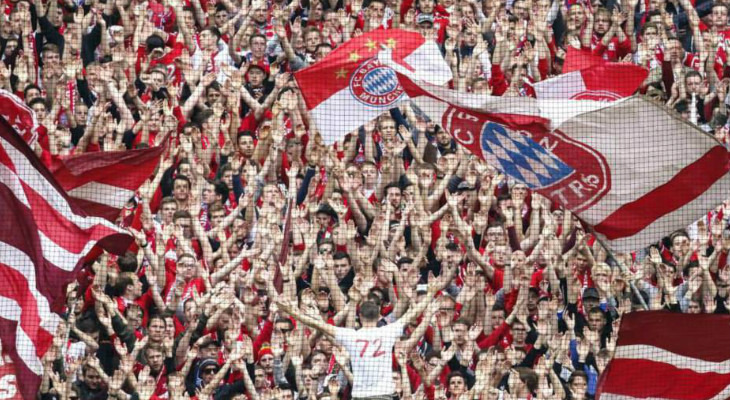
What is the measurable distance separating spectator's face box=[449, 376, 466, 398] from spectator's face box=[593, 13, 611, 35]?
12.9 ft

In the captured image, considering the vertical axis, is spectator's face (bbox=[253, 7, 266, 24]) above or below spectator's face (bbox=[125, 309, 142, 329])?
above

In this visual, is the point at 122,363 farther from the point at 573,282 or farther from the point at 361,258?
the point at 573,282

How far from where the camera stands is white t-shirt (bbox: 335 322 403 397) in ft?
52.7

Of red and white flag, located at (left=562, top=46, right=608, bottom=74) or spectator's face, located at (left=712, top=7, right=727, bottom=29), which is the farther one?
spectator's face, located at (left=712, top=7, right=727, bottom=29)

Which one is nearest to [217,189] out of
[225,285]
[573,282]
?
[225,285]

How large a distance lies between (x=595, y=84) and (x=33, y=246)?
462 centimetres

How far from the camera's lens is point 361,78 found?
18.8m

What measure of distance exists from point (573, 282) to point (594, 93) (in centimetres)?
144

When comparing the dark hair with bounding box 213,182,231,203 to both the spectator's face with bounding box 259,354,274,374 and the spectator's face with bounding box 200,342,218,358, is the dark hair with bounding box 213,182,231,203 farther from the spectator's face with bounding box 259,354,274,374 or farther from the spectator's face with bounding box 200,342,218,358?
the spectator's face with bounding box 259,354,274,374

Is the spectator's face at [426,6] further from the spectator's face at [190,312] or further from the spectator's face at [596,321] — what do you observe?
the spectator's face at [190,312]

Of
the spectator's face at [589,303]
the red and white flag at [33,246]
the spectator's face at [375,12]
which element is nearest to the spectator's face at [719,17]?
the spectator's face at [375,12]

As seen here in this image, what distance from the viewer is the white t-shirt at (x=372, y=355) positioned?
16062 mm

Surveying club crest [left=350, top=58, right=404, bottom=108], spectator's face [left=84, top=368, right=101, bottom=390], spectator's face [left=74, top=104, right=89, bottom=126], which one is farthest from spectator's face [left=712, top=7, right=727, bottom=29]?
spectator's face [left=84, top=368, right=101, bottom=390]

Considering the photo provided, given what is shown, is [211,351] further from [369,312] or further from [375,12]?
[375,12]
